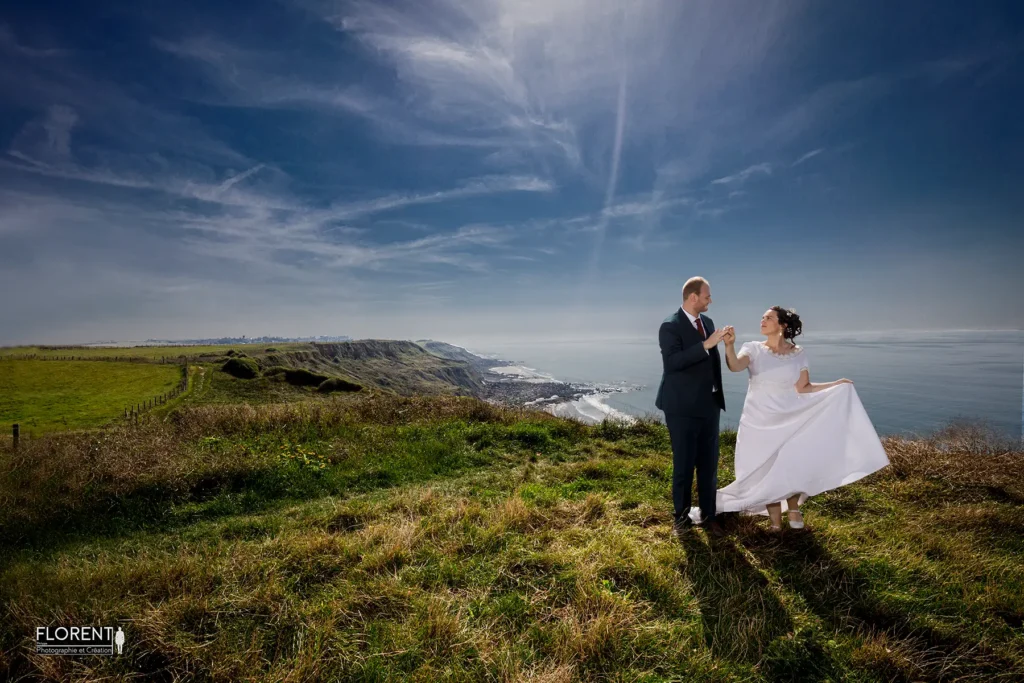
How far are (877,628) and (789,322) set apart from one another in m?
3.50

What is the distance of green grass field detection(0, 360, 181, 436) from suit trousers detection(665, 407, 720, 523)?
27.5 metres

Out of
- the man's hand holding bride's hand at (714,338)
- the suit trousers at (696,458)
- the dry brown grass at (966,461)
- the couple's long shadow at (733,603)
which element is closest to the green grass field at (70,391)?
the suit trousers at (696,458)

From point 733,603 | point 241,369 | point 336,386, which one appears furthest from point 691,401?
point 241,369

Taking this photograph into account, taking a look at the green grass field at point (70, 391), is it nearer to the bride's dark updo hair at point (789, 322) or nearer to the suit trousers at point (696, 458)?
the suit trousers at point (696, 458)

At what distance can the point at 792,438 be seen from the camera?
215 inches

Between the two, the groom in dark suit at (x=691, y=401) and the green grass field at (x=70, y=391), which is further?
the green grass field at (x=70, y=391)

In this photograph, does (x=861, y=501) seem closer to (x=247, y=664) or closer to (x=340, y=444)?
(x=247, y=664)

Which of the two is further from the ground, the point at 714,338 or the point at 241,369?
the point at 714,338

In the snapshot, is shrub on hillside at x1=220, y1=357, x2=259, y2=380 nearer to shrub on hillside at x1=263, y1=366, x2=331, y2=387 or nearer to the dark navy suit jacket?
shrub on hillside at x1=263, y1=366, x2=331, y2=387

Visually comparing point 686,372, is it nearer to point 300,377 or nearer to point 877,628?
point 877,628

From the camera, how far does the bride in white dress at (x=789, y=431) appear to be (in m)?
5.30

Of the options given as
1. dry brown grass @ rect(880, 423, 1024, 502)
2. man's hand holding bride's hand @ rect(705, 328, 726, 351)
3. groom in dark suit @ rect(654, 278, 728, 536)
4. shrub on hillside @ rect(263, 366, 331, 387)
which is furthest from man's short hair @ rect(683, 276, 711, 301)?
shrub on hillside @ rect(263, 366, 331, 387)

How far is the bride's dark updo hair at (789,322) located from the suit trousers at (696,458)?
144 centimetres

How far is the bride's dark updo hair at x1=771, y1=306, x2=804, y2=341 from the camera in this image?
5.54 m
